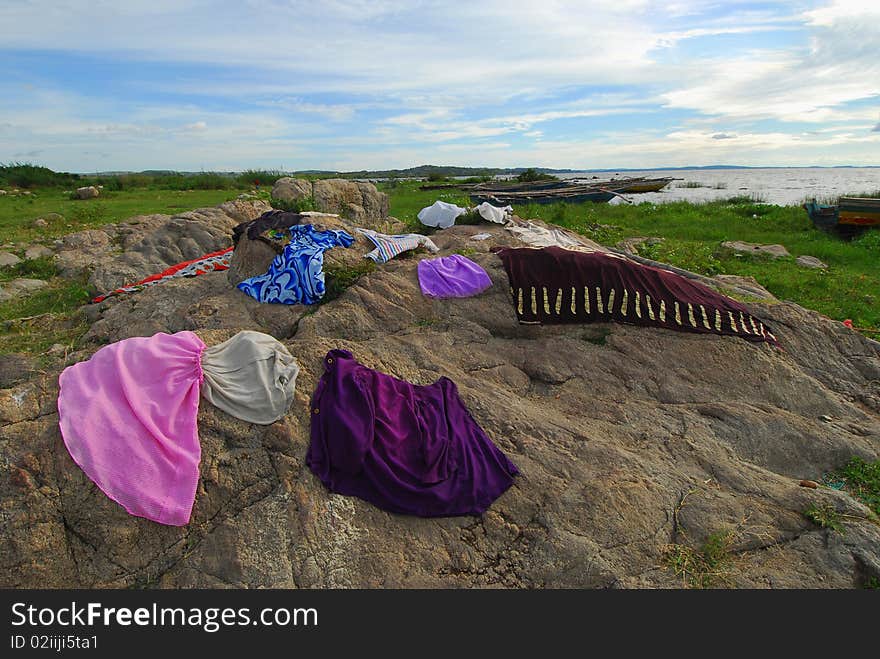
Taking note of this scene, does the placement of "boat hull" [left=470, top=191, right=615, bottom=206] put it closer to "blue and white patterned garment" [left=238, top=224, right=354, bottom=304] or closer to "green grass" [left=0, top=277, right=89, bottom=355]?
"green grass" [left=0, top=277, right=89, bottom=355]

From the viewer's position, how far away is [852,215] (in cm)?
1374

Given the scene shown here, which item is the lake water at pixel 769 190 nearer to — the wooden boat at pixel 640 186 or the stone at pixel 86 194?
the wooden boat at pixel 640 186

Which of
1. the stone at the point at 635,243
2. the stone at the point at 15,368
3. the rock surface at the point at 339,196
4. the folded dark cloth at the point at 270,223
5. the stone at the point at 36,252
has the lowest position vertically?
the stone at the point at 15,368

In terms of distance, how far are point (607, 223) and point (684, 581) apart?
1519cm

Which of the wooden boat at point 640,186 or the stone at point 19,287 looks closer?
the stone at point 19,287

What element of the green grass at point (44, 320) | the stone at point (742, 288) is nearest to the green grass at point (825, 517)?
the stone at point (742, 288)

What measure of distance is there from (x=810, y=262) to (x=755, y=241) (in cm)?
319

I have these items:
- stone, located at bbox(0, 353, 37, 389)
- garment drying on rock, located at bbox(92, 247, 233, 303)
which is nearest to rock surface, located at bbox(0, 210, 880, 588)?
stone, located at bbox(0, 353, 37, 389)

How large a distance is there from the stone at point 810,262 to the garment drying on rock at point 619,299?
6.47 metres

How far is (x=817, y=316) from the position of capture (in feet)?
20.7

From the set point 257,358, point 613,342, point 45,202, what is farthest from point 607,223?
point 45,202

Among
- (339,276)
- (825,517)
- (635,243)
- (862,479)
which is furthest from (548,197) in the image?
(825,517)

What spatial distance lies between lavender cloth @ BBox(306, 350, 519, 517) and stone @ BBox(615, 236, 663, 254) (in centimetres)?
859

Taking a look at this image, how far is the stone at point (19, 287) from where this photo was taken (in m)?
9.08
